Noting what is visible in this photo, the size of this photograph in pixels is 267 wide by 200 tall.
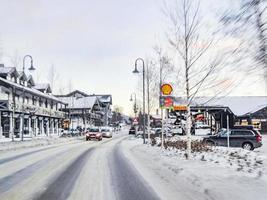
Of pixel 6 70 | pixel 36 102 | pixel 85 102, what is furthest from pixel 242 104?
pixel 85 102

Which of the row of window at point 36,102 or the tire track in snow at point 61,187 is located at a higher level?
the row of window at point 36,102

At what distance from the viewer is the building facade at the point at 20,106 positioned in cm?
4166

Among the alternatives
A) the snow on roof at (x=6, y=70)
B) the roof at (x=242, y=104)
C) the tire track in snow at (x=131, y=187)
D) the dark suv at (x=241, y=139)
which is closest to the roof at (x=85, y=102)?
the roof at (x=242, y=104)

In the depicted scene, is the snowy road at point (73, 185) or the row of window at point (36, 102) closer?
the snowy road at point (73, 185)

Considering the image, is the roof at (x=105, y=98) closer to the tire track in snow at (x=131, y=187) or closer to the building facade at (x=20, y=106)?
the building facade at (x=20, y=106)

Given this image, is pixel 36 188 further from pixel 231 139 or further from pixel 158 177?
pixel 231 139

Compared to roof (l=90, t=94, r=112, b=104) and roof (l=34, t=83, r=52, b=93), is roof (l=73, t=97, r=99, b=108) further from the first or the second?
roof (l=90, t=94, r=112, b=104)

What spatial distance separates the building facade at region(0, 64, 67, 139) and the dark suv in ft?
62.3

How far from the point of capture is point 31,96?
5522cm

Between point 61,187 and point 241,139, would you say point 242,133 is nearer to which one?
point 241,139

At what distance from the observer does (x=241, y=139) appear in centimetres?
2641

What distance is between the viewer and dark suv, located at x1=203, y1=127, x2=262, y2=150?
25.9 m

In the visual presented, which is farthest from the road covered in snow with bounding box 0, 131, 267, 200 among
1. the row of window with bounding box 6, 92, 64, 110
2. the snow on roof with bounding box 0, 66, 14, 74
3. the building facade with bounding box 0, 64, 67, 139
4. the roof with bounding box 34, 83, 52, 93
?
the roof with bounding box 34, 83, 52, 93

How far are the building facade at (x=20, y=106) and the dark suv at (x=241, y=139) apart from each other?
18984 mm
